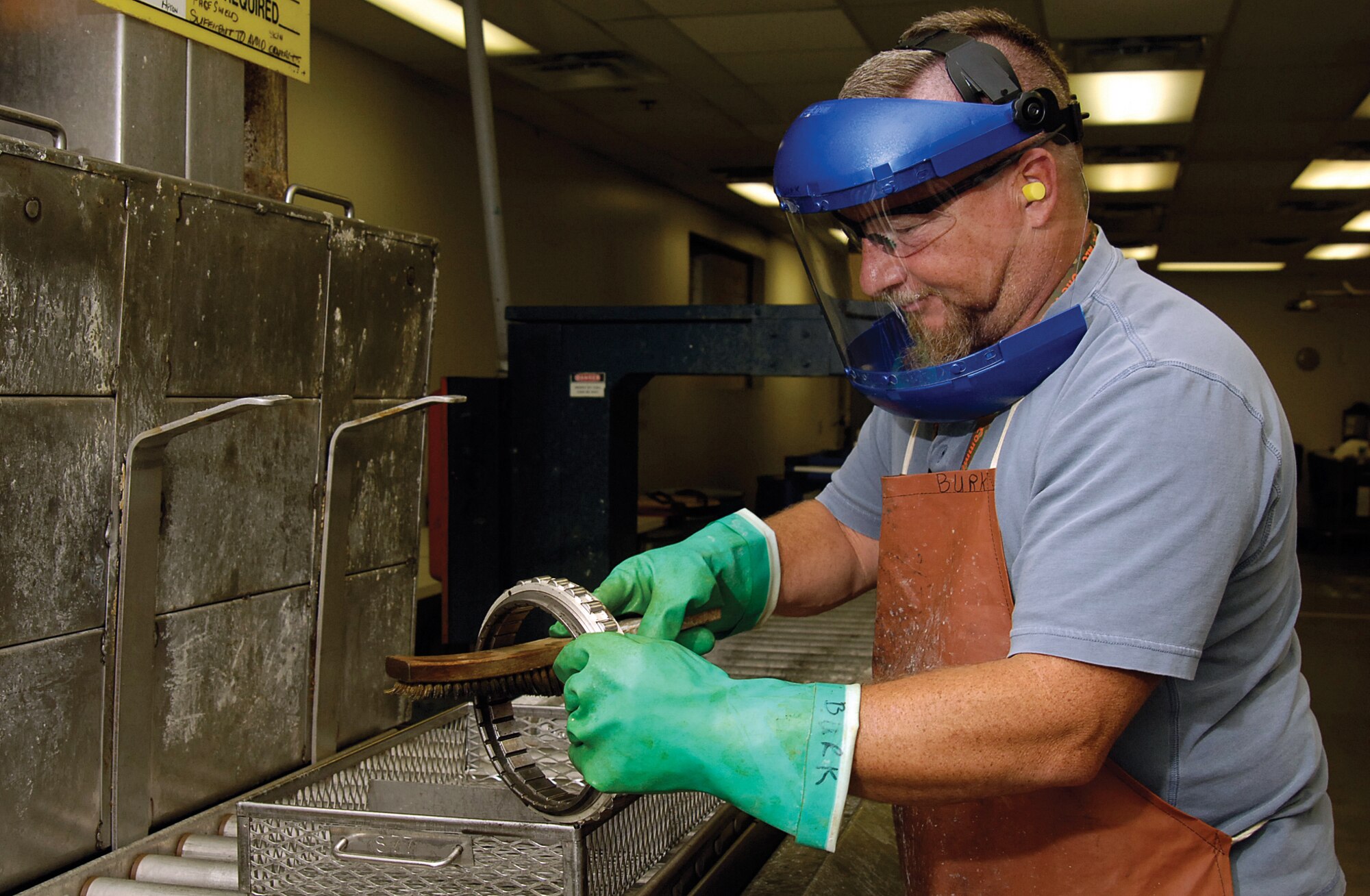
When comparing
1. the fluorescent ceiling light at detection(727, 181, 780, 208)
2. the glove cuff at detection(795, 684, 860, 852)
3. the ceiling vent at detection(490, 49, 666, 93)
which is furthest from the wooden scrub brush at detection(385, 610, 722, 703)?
the fluorescent ceiling light at detection(727, 181, 780, 208)

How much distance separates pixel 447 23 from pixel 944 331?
364cm

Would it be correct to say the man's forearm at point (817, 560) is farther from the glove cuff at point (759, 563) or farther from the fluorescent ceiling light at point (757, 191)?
→ the fluorescent ceiling light at point (757, 191)

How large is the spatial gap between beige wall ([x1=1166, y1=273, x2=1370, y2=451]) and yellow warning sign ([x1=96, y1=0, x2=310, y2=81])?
11.7 meters

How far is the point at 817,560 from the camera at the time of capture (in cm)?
163

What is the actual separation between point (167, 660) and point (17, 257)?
0.56 m

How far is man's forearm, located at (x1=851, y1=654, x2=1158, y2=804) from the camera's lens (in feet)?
3.21

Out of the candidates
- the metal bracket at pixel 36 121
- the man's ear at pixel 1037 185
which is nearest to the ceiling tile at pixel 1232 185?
the man's ear at pixel 1037 185

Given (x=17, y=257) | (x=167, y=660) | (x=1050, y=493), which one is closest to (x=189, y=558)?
(x=167, y=660)

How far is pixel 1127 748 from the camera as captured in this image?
1126 millimetres

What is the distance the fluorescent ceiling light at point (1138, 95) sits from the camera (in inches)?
188

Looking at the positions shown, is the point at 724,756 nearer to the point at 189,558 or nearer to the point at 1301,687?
the point at 1301,687

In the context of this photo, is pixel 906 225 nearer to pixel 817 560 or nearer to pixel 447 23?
pixel 817 560

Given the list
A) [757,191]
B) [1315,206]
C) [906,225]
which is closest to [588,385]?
[906,225]

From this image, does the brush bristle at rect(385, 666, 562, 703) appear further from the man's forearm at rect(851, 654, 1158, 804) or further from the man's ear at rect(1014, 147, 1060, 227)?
the man's ear at rect(1014, 147, 1060, 227)
